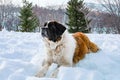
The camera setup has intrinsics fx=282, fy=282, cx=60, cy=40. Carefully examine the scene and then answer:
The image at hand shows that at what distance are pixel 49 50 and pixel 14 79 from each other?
1079 millimetres

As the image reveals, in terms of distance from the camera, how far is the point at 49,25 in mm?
4504

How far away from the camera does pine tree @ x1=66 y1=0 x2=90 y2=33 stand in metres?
33.5

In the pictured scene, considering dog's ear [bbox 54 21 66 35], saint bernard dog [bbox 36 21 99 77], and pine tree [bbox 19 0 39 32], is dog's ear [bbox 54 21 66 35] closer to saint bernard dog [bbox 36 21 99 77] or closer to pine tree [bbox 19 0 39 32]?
saint bernard dog [bbox 36 21 99 77]

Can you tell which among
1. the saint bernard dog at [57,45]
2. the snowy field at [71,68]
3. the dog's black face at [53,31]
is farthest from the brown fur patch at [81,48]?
the dog's black face at [53,31]

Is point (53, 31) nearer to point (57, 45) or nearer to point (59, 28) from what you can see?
point (59, 28)

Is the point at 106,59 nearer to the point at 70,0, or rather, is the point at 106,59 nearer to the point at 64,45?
the point at 64,45

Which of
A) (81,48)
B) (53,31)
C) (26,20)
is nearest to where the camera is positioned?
(53,31)

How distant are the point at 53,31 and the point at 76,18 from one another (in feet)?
97.9

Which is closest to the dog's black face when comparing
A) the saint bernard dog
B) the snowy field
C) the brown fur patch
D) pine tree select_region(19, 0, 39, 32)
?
the saint bernard dog

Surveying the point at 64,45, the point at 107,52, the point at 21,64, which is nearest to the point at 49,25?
the point at 64,45

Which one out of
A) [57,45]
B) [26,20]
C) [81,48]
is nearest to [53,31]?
[57,45]

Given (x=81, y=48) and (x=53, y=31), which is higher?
(x=53, y=31)

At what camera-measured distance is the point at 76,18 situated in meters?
34.2

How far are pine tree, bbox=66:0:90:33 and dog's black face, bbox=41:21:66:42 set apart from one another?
28.7 m
